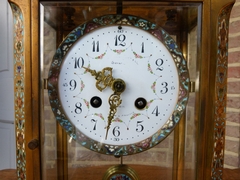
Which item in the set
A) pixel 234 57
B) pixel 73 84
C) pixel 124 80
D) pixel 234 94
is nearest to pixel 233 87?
pixel 234 94

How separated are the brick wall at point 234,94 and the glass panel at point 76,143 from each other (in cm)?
53

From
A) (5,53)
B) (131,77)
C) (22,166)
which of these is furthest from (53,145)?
(5,53)

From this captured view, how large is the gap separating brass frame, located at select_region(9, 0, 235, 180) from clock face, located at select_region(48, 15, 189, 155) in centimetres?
6

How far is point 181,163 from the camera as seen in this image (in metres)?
0.84

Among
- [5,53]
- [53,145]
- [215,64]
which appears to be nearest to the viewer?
[215,64]

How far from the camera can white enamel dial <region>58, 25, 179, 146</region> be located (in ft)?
2.33

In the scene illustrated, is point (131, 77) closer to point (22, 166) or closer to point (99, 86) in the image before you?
point (99, 86)

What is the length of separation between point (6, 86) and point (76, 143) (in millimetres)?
909

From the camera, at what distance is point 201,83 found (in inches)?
26.6

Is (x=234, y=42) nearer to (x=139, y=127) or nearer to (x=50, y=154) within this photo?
(x=139, y=127)

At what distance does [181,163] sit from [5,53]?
1.21m

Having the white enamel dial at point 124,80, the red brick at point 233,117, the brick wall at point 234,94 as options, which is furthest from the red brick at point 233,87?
the white enamel dial at point 124,80

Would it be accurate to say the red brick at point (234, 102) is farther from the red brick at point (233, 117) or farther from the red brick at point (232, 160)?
the red brick at point (232, 160)

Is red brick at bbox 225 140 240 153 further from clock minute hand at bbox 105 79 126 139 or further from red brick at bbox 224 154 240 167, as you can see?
clock minute hand at bbox 105 79 126 139
